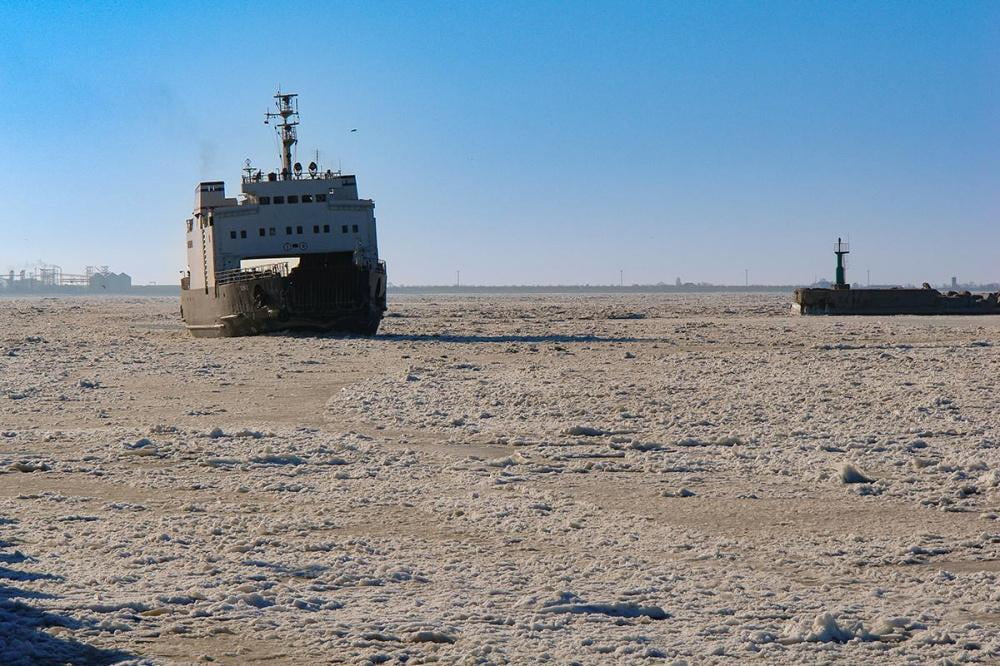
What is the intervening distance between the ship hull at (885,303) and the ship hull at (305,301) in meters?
23.2

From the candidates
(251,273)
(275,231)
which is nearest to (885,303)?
(275,231)

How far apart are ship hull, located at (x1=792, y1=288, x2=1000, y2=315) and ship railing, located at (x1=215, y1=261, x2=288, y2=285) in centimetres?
2503

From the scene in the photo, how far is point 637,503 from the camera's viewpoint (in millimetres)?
7934

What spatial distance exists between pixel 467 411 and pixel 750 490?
528cm

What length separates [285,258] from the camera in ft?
108

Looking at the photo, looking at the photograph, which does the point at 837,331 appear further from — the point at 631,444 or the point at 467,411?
the point at 631,444

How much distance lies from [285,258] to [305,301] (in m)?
2.17

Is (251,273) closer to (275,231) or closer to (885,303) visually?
(275,231)

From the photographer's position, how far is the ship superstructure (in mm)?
31500

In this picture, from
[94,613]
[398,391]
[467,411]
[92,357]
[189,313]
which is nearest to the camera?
[94,613]

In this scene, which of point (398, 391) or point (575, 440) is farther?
point (398, 391)

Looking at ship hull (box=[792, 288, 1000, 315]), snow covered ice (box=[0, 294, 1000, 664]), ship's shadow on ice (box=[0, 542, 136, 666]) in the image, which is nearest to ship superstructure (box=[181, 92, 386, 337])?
snow covered ice (box=[0, 294, 1000, 664])

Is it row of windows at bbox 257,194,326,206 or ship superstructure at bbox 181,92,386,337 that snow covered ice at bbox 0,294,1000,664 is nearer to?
ship superstructure at bbox 181,92,386,337

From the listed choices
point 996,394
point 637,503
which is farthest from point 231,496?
point 996,394
